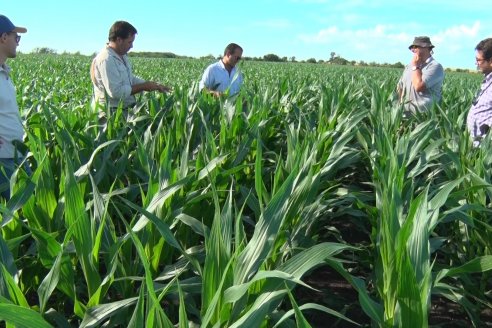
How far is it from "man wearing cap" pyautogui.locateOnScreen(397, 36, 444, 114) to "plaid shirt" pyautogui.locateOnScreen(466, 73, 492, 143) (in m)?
0.70

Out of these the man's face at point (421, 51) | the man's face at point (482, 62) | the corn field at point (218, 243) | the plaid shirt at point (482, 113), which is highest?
the man's face at point (421, 51)

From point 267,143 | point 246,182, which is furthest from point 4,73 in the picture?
point 267,143

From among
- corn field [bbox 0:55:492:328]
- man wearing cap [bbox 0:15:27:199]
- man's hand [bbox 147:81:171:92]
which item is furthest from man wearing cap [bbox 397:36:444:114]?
man wearing cap [bbox 0:15:27:199]

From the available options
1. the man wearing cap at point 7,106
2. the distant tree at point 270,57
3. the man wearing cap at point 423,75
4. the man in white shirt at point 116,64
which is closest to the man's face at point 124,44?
the man in white shirt at point 116,64

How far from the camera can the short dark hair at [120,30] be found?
12.9ft

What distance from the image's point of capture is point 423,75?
187 inches

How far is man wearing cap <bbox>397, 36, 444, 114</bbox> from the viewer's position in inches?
183

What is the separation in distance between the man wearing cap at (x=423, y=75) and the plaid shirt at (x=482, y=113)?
0.70m

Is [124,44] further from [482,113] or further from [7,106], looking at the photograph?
[482,113]

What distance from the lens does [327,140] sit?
3094mm

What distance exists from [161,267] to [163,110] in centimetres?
201

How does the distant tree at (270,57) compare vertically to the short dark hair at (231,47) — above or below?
above

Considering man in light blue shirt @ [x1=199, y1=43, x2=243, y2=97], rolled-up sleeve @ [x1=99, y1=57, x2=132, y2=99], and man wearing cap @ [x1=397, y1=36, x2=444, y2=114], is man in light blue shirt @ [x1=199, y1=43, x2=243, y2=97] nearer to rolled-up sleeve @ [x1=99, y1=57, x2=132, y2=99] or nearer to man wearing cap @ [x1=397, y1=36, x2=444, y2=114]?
rolled-up sleeve @ [x1=99, y1=57, x2=132, y2=99]

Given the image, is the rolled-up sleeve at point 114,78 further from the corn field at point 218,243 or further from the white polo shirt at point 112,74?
the corn field at point 218,243
